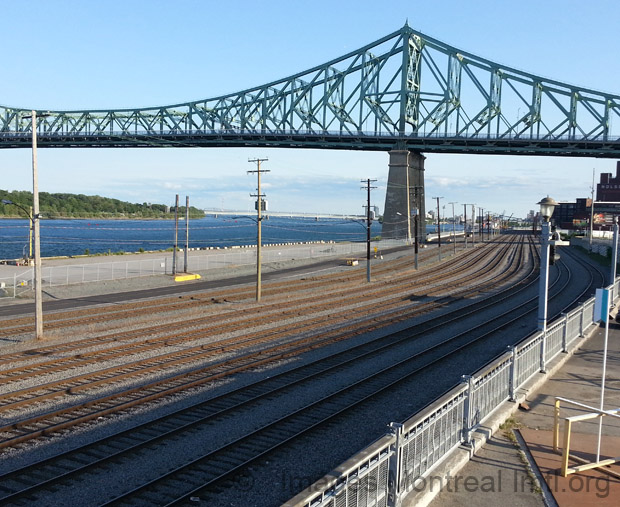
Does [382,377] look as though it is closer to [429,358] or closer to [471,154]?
[429,358]

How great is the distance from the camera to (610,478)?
8.66 metres

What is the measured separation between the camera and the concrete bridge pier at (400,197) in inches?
4072

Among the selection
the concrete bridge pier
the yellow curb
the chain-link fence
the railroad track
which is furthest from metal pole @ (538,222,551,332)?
the concrete bridge pier

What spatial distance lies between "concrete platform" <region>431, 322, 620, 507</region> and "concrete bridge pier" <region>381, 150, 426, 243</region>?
90424 millimetres

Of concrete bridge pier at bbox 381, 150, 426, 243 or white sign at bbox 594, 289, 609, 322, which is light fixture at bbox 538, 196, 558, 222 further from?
concrete bridge pier at bbox 381, 150, 426, 243

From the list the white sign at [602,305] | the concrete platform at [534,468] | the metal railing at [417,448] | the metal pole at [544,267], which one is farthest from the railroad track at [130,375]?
the white sign at [602,305]

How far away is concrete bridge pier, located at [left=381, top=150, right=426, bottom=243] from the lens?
4072 inches

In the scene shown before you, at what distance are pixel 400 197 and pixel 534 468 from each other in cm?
9605

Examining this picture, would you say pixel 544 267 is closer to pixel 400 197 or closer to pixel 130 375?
pixel 130 375

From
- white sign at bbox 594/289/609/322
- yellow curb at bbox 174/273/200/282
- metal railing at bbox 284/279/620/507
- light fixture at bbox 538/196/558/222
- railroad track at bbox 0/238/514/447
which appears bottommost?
yellow curb at bbox 174/273/200/282

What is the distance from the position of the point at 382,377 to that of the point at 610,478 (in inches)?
361

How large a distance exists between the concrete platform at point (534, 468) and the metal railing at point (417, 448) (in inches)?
15.5

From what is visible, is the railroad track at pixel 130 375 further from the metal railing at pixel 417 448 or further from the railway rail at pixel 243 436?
the metal railing at pixel 417 448

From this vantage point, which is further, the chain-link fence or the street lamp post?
the chain-link fence
